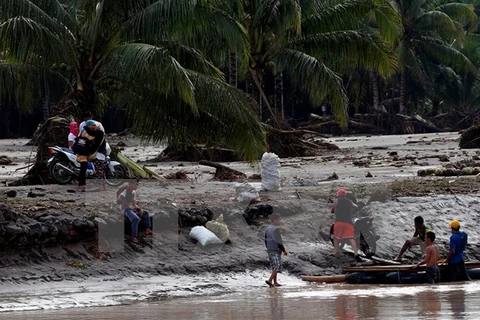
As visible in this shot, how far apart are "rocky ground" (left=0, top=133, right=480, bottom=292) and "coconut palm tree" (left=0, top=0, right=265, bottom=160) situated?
→ 46.8 inches

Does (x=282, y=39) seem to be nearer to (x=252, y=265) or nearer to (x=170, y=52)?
(x=170, y=52)

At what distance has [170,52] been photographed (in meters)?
18.0

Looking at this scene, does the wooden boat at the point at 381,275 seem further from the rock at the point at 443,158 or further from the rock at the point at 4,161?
the rock at the point at 4,161

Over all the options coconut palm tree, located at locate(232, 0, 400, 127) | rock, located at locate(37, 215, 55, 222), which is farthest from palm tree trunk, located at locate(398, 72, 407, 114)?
rock, located at locate(37, 215, 55, 222)

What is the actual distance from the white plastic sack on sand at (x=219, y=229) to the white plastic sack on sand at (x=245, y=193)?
1327 millimetres

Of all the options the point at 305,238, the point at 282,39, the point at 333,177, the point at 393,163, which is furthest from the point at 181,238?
the point at 282,39

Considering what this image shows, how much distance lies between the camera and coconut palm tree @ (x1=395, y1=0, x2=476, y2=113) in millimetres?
46062

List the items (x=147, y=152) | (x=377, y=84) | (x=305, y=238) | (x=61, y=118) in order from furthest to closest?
(x=377, y=84) < (x=147, y=152) < (x=61, y=118) < (x=305, y=238)

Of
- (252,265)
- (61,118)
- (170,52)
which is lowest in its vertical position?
(252,265)

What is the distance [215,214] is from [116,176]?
8.55 feet

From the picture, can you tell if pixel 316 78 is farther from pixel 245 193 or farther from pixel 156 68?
pixel 156 68

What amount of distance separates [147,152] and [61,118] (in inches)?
581

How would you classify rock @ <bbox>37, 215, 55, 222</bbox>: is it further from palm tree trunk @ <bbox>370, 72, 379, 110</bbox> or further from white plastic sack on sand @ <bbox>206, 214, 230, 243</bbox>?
palm tree trunk @ <bbox>370, 72, 379, 110</bbox>

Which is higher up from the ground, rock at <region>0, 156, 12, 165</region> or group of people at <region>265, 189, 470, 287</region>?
rock at <region>0, 156, 12, 165</region>
